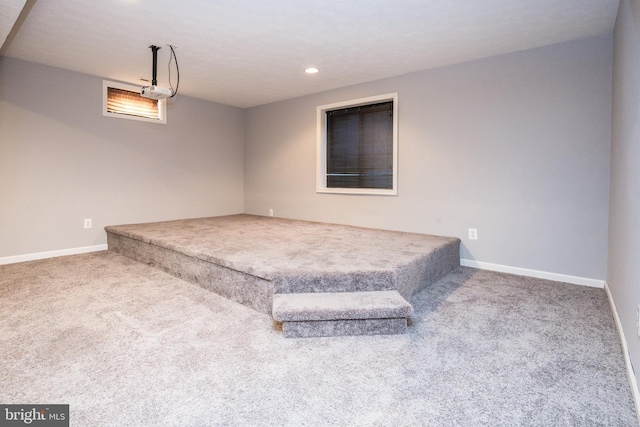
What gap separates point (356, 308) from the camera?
218 centimetres

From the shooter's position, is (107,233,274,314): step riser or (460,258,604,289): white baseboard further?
(460,258,604,289): white baseboard

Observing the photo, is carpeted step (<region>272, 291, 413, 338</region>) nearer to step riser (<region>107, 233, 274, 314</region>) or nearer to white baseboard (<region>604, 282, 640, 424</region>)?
step riser (<region>107, 233, 274, 314</region>)

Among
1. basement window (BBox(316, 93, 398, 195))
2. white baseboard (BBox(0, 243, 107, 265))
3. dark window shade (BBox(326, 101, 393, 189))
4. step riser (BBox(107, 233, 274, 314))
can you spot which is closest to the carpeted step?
step riser (BBox(107, 233, 274, 314))

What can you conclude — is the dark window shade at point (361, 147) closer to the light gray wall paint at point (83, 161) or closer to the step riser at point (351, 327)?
the light gray wall paint at point (83, 161)

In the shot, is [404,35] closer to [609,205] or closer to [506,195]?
[506,195]

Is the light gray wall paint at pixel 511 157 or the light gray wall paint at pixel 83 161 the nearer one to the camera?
the light gray wall paint at pixel 511 157

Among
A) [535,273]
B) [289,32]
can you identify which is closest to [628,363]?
[535,273]

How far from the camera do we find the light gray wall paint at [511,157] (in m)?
3.08

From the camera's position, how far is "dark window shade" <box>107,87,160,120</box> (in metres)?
Result: 4.58

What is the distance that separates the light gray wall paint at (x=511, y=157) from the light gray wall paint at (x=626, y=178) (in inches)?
9.8

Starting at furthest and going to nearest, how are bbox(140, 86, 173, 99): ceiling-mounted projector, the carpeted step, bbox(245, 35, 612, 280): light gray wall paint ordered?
bbox(140, 86, 173, 99): ceiling-mounted projector, bbox(245, 35, 612, 280): light gray wall paint, the carpeted step

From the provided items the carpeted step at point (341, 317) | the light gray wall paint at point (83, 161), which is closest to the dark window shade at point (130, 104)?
the light gray wall paint at point (83, 161)

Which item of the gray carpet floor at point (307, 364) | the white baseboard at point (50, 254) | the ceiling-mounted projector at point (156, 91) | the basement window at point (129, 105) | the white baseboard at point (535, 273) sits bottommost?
the gray carpet floor at point (307, 364)

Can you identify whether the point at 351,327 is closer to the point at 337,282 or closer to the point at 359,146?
the point at 337,282
